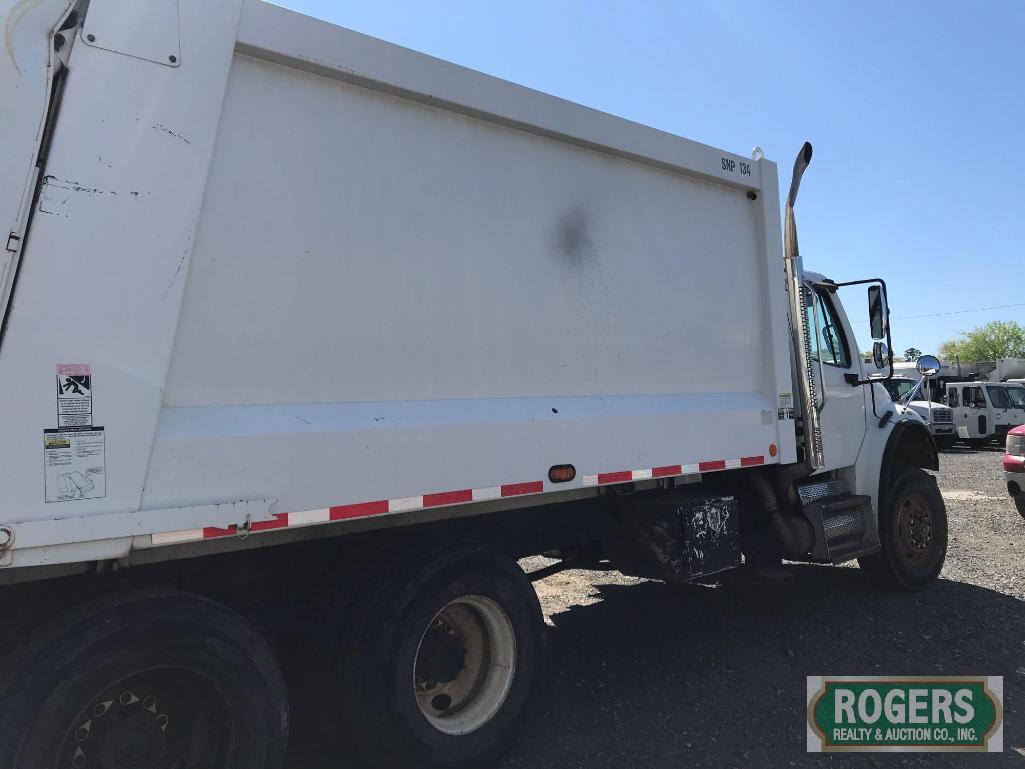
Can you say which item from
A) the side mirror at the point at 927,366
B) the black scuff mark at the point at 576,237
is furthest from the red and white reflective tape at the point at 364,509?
the side mirror at the point at 927,366

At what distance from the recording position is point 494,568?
11.2 ft

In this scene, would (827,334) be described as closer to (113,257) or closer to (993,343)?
(113,257)

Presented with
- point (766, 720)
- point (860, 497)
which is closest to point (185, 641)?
point (766, 720)

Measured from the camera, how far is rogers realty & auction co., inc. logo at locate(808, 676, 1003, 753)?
148 inches

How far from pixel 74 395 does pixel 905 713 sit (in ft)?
14.0

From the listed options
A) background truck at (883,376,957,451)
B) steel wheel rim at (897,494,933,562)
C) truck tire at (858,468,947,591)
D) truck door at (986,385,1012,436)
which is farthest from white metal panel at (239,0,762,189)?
truck door at (986,385,1012,436)

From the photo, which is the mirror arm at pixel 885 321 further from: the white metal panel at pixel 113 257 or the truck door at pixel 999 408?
A: the truck door at pixel 999 408

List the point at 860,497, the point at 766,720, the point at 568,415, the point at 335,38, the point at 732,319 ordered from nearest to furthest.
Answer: the point at 335,38 → the point at 568,415 → the point at 766,720 → the point at 732,319 → the point at 860,497

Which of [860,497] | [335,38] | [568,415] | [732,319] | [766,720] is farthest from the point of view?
[860,497]

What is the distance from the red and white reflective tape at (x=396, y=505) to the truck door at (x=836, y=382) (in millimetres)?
1921

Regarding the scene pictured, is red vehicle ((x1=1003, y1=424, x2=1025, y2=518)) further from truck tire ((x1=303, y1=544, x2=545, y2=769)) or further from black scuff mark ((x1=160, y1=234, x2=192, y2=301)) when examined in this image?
black scuff mark ((x1=160, y1=234, x2=192, y2=301))

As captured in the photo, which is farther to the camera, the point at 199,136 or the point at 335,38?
the point at 335,38

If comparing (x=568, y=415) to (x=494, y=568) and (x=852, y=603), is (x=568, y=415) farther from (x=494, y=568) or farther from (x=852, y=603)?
(x=852, y=603)

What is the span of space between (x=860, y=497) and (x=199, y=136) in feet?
16.7
